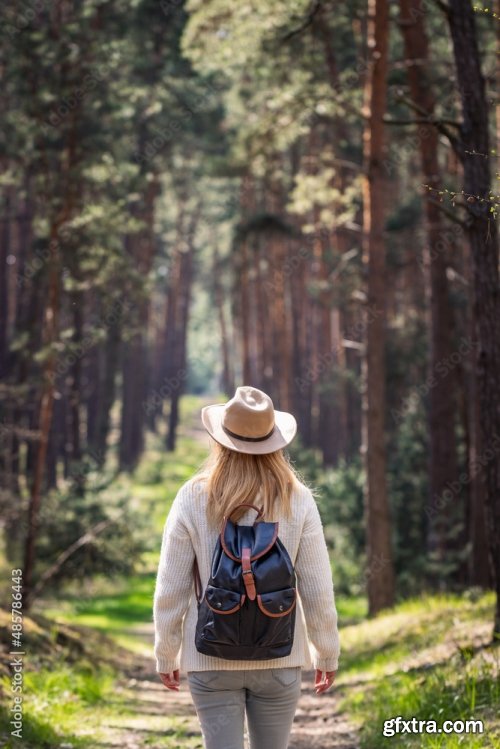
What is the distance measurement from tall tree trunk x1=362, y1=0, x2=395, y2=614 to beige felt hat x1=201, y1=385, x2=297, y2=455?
10.7 meters

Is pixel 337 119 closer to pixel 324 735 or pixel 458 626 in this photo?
pixel 458 626

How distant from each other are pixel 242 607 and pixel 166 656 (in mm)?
531

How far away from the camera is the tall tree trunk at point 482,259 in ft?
29.3

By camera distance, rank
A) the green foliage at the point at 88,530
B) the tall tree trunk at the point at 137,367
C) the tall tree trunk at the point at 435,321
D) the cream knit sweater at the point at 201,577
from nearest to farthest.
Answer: the cream knit sweater at the point at 201,577 < the green foliage at the point at 88,530 < the tall tree trunk at the point at 435,321 < the tall tree trunk at the point at 137,367

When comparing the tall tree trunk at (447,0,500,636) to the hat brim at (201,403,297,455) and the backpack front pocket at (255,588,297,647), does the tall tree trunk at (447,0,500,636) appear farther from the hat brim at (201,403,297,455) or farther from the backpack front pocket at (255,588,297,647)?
the backpack front pocket at (255,588,297,647)

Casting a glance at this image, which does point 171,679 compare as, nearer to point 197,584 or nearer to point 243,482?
point 197,584

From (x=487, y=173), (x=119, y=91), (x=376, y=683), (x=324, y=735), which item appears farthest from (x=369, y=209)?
(x=324, y=735)

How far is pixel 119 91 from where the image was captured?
17281mm

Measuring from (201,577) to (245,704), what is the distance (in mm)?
591

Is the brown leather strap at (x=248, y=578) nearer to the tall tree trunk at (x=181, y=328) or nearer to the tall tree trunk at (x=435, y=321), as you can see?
the tall tree trunk at (x=435, y=321)

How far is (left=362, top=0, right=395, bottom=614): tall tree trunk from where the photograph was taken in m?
15.2

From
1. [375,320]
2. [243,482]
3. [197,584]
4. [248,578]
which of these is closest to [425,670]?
[197,584]

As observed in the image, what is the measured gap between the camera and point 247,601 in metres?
4.24

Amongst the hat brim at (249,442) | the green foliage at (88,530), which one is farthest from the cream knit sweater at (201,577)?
the green foliage at (88,530)
